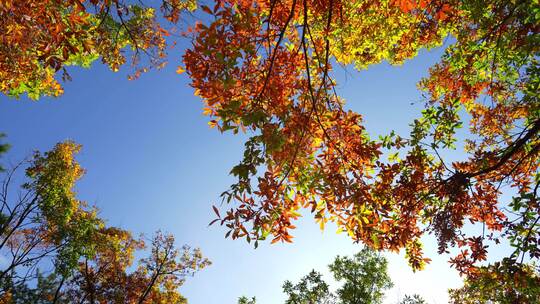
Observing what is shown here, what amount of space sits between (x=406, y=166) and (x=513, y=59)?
2834 millimetres

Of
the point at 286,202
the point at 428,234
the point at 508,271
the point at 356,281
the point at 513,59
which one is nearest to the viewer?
the point at 286,202

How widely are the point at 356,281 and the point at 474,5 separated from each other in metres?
19.0

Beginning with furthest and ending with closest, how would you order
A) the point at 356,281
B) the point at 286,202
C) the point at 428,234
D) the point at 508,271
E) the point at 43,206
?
1. the point at 356,281
2. the point at 43,206
3. the point at 428,234
4. the point at 508,271
5. the point at 286,202

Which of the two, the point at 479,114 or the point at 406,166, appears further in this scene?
the point at 479,114

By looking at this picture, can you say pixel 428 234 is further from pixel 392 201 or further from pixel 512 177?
pixel 512 177

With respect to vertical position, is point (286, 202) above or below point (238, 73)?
below

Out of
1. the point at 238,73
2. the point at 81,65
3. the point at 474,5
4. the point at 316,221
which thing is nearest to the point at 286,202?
the point at 316,221

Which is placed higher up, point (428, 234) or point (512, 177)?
point (512, 177)

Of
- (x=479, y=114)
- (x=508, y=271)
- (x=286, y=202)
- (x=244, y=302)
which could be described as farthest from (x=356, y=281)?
(x=286, y=202)

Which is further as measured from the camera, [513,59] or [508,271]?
[513,59]

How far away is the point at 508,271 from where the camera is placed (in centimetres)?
475

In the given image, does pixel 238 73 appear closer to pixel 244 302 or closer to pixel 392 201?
pixel 392 201

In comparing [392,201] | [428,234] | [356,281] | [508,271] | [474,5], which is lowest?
[508,271]

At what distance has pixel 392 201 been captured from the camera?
19.1 ft
